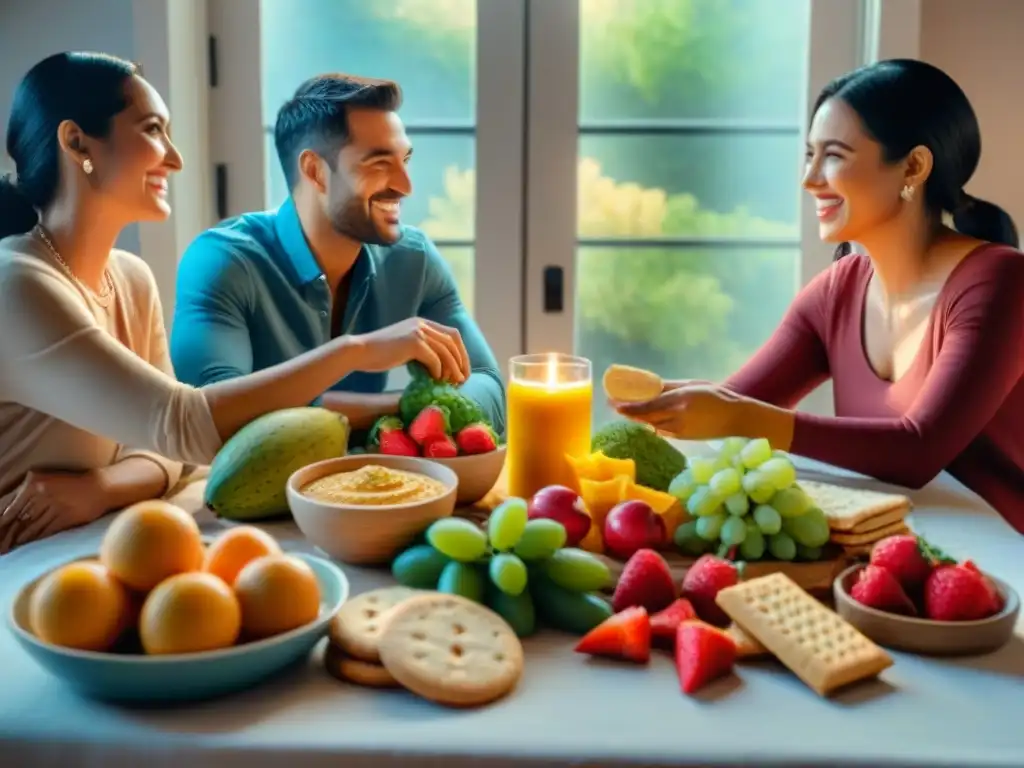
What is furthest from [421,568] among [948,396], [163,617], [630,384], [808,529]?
[948,396]

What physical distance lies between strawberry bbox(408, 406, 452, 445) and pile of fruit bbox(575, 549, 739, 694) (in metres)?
0.37

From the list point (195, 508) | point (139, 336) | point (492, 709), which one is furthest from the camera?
point (139, 336)

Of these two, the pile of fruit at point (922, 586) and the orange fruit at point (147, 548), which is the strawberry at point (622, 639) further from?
the orange fruit at point (147, 548)

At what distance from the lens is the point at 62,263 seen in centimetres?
133

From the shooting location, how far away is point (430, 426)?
49.4 inches

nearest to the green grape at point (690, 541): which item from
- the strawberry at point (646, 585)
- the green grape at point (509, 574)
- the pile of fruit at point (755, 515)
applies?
the pile of fruit at point (755, 515)

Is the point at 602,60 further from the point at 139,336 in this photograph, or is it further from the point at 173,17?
the point at 139,336

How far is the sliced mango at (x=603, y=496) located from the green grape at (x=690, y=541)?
0.05 meters

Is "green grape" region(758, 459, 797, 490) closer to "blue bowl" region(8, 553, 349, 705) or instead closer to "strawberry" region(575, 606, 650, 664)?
"strawberry" region(575, 606, 650, 664)

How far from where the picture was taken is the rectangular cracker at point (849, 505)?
3.37 ft

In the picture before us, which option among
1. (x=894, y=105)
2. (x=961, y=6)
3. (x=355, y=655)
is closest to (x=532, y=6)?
(x=961, y=6)

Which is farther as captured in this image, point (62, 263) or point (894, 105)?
point (894, 105)

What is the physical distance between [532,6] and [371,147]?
0.94 metres

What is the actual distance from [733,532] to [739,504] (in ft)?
0.09
